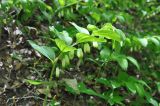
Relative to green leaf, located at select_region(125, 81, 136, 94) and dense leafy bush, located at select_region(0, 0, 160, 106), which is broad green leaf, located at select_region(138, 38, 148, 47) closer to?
dense leafy bush, located at select_region(0, 0, 160, 106)

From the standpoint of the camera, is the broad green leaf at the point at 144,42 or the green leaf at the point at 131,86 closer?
the green leaf at the point at 131,86

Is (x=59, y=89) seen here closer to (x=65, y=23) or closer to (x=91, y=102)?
(x=91, y=102)

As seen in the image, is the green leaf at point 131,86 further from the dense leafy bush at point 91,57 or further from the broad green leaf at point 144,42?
the broad green leaf at point 144,42

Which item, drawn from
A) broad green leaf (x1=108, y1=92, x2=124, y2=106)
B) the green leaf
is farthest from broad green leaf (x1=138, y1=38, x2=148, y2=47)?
broad green leaf (x1=108, y1=92, x2=124, y2=106)

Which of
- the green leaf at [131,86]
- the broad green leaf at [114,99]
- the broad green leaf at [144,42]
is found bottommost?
the broad green leaf at [114,99]

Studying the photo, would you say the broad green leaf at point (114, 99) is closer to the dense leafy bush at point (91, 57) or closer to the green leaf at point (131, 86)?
the dense leafy bush at point (91, 57)

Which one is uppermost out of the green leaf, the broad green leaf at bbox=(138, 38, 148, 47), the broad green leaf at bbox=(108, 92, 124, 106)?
the broad green leaf at bbox=(138, 38, 148, 47)

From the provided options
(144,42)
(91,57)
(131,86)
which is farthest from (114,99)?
(91,57)

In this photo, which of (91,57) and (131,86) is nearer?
(131,86)

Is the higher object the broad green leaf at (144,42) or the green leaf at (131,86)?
the broad green leaf at (144,42)

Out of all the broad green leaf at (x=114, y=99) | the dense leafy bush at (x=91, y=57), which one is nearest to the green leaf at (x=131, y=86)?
the dense leafy bush at (x=91, y=57)

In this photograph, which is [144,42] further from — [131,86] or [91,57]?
[91,57]
